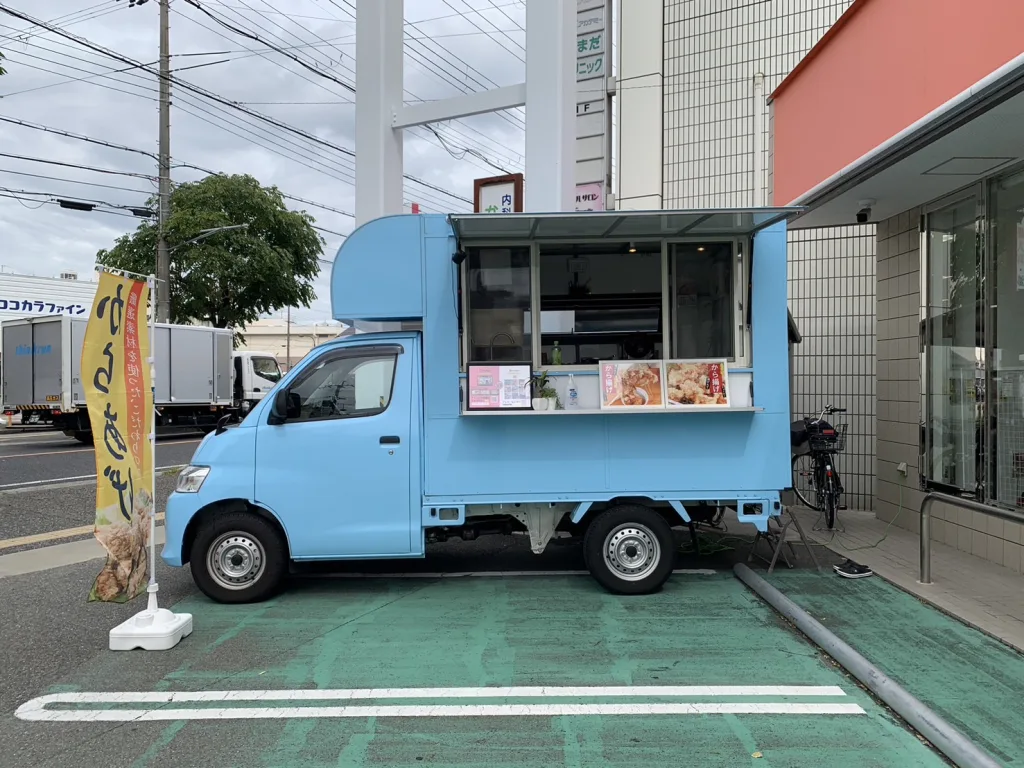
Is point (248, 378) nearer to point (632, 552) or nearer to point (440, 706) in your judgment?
point (632, 552)

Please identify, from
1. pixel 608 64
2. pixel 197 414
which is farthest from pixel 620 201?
pixel 197 414

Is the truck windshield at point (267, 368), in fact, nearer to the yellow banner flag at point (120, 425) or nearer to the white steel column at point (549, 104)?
the white steel column at point (549, 104)

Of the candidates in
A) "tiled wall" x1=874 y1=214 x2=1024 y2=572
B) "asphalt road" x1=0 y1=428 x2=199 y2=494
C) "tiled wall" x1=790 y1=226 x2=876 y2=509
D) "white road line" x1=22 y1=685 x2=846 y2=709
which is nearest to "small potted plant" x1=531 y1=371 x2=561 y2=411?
"white road line" x1=22 y1=685 x2=846 y2=709

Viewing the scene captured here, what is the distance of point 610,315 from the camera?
5926mm

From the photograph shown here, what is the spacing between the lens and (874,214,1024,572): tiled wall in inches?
301

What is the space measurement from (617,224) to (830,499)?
4.31 meters

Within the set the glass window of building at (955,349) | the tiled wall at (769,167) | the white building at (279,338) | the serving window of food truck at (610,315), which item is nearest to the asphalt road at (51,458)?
the serving window of food truck at (610,315)

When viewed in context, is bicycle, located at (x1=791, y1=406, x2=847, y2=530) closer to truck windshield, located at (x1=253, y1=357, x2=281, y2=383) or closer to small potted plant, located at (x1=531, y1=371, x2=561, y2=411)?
small potted plant, located at (x1=531, y1=371, x2=561, y2=411)

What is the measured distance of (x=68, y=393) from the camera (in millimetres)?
17734

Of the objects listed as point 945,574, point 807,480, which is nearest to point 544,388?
point 945,574

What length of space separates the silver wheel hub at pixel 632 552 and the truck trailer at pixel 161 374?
13.1 meters

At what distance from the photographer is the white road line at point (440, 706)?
383 centimetres

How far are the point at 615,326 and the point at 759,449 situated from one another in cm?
148

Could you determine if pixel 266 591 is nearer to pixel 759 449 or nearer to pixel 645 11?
pixel 759 449
